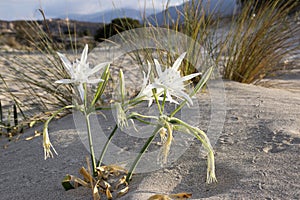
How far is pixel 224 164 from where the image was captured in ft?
4.57

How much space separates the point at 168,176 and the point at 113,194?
22 centimetres

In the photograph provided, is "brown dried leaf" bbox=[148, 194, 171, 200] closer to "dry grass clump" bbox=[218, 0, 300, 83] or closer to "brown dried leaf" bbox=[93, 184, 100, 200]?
"brown dried leaf" bbox=[93, 184, 100, 200]

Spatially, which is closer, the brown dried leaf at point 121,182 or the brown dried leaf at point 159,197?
the brown dried leaf at point 159,197

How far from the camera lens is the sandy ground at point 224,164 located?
122 cm

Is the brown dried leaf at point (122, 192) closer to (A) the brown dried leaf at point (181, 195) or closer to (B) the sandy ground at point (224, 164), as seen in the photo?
(B) the sandy ground at point (224, 164)

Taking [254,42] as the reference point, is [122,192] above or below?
below

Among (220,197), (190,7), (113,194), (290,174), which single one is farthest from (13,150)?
(190,7)

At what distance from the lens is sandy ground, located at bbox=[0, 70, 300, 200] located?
1.22 meters

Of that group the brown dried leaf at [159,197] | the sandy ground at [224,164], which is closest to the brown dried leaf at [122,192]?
the sandy ground at [224,164]

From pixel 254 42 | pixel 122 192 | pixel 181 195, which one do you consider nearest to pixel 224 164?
pixel 181 195

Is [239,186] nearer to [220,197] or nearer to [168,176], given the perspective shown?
[220,197]

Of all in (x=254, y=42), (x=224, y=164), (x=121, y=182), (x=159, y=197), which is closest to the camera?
(x=159, y=197)

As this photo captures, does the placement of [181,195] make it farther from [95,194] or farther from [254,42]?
[254,42]

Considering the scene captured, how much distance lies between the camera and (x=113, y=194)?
1245 millimetres
